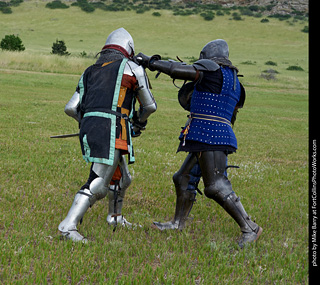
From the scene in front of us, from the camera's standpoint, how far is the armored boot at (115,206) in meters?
5.55

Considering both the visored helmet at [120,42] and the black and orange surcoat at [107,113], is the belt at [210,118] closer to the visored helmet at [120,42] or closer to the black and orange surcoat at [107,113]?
the black and orange surcoat at [107,113]

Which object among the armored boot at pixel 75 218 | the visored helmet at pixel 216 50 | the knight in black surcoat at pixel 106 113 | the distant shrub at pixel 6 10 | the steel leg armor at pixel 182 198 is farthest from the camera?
the distant shrub at pixel 6 10

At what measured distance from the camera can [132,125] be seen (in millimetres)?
5664

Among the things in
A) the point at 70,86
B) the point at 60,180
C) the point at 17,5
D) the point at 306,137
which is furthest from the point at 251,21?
the point at 60,180

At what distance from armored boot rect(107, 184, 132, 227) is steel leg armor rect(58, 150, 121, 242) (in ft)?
1.27

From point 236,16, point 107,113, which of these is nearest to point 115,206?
point 107,113

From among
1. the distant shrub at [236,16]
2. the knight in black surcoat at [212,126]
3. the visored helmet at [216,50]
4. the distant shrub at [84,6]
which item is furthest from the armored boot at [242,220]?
the distant shrub at [84,6]

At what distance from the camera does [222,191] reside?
5215 millimetres

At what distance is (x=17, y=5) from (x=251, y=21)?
59.0m

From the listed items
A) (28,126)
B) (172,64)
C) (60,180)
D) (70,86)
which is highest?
(172,64)

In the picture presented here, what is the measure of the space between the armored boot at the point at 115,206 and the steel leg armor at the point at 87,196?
1.27 feet

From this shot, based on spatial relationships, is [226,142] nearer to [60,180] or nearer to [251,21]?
→ [60,180]

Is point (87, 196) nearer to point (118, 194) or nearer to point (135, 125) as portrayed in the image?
point (118, 194)

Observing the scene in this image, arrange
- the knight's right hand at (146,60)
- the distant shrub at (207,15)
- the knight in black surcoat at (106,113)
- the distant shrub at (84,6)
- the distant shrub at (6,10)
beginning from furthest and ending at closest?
the distant shrub at (84,6), the distant shrub at (207,15), the distant shrub at (6,10), the knight's right hand at (146,60), the knight in black surcoat at (106,113)
